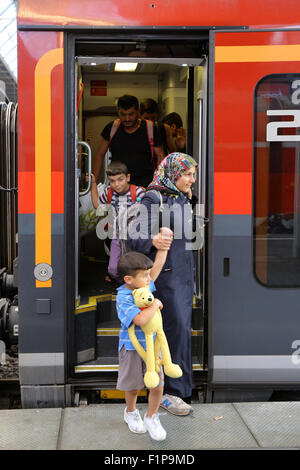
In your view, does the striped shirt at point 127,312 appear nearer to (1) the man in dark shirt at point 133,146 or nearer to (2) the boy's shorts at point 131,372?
(2) the boy's shorts at point 131,372

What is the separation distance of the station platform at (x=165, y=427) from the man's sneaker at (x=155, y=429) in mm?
32

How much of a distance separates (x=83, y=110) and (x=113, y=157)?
135 centimetres

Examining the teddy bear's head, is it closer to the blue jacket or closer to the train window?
the blue jacket

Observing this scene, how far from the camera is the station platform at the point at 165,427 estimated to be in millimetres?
3033

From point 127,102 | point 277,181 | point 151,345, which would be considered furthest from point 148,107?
point 151,345

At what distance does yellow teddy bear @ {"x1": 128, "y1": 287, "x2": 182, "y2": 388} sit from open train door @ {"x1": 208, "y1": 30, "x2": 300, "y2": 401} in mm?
691

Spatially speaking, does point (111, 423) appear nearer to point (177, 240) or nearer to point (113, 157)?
point (177, 240)

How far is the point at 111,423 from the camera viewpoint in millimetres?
3295

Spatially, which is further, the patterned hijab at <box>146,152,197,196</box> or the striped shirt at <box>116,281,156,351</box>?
the patterned hijab at <box>146,152,197,196</box>

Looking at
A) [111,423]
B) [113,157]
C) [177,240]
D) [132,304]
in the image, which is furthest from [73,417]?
[113,157]

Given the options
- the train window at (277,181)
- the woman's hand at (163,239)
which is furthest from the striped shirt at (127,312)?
the train window at (277,181)

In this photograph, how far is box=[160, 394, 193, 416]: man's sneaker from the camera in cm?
341

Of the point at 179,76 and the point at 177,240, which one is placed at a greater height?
the point at 179,76

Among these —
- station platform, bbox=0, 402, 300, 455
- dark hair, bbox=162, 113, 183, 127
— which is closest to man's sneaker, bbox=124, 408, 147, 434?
station platform, bbox=0, 402, 300, 455
